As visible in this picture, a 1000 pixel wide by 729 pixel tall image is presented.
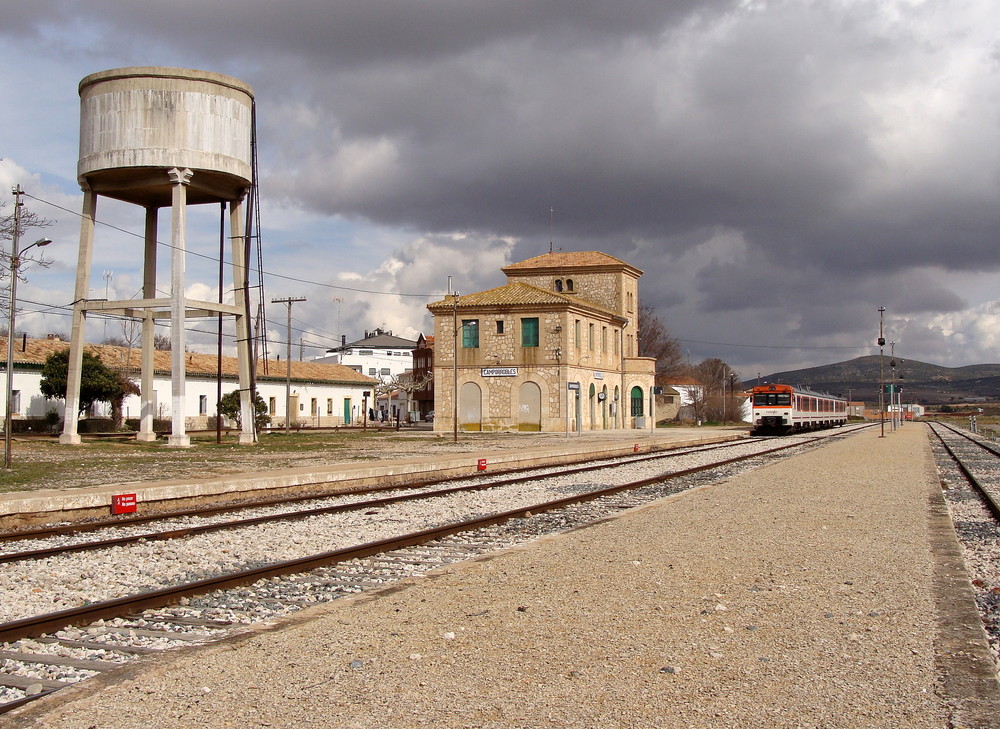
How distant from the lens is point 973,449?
3978cm

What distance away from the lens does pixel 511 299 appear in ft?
175

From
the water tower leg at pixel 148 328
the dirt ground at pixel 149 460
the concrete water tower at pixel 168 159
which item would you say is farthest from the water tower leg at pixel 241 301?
the water tower leg at pixel 148 328

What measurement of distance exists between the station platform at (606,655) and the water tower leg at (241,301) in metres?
24.7

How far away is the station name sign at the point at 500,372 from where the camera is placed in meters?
52.5

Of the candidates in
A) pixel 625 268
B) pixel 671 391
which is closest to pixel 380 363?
pixel 671 391

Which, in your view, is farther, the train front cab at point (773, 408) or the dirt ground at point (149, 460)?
the train front cab at point (773, 408)

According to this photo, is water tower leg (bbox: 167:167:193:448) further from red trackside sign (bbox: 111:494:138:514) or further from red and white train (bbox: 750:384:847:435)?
red and white train (bbox: 750:384:847:435)

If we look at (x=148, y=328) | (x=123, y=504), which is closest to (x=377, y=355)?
(x=148, y=328)

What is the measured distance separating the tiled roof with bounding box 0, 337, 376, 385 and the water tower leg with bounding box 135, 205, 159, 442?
937 cm

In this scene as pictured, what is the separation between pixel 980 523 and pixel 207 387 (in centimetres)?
5491

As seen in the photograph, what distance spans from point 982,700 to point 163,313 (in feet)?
105

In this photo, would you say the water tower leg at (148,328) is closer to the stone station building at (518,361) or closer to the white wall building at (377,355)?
the stone station building at (518,361)

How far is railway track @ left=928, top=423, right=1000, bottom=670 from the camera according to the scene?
7520 mm

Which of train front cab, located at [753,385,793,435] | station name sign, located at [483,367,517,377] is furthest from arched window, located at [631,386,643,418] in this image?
station name sign, located at [483,367,517,377]
